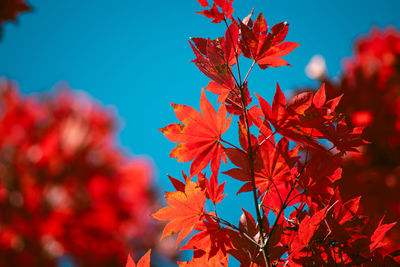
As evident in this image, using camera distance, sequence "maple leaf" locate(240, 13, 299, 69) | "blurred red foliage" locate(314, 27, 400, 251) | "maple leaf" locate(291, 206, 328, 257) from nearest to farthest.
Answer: "maple leaf" locate(291, 206, 328, 257)
"maple leaf" locate(240, 13, 299, 69)
"blurred red foliage" locate(314, 27, 400, 251)

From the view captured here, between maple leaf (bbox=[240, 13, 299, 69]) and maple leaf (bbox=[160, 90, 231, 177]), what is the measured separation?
0.37 ft

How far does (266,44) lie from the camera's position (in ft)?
1.54

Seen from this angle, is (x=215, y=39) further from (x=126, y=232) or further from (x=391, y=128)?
(x=126, y=232)

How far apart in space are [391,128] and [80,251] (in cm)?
503

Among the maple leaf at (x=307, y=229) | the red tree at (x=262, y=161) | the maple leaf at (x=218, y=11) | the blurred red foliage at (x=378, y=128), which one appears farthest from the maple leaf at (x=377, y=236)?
the blurred red foliage at (x=378, y=128)

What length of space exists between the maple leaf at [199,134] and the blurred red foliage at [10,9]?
1482 millimetres

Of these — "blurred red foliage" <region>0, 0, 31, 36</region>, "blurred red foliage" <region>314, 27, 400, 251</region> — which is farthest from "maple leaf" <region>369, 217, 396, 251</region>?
"blurred red foliage" <region>314, 27, 400, 251</region>

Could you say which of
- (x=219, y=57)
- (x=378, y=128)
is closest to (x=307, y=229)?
(x=219, y=57)

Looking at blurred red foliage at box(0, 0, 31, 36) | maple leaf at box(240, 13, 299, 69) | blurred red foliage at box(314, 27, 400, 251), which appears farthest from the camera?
blurred red foliage at box(314, 27, 400, 251)

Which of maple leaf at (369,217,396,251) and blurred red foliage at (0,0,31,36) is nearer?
maple leaf at (369,217,396,251)

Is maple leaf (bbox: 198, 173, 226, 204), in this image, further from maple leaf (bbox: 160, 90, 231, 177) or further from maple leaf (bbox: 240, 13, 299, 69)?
maple leaf (bbox: 240, 13, 299, 69)

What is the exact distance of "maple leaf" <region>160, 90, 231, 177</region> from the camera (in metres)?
0.44

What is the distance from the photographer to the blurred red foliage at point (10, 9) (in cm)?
146

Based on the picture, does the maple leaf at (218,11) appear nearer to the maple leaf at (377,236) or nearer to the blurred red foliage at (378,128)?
the maple leaf at (377,236)
